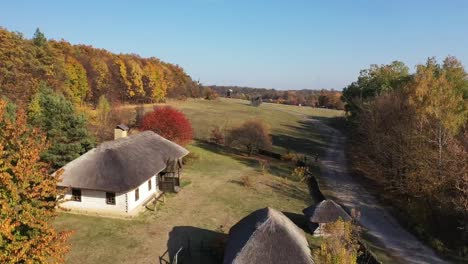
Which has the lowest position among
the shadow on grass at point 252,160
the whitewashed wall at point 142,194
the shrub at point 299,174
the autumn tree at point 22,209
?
the shadow on grass at point 252,160

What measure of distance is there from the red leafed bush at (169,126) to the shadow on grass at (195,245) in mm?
18507

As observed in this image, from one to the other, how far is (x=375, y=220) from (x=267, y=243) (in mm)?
13951

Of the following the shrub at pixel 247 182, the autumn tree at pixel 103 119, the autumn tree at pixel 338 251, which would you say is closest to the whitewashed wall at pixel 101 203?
the shrub at pixel 247 182

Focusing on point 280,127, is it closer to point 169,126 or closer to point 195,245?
point 169,126

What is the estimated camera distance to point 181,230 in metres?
23.0

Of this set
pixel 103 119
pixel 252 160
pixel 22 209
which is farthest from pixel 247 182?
pixel 22 209

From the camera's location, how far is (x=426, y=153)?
93.8 ft

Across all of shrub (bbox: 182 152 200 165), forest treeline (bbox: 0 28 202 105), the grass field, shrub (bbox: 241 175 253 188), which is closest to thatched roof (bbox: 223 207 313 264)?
the grass field

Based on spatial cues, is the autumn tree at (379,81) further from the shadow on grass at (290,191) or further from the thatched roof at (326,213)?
the thatched roof at (326,213)

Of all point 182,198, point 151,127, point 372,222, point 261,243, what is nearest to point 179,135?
point 151,127

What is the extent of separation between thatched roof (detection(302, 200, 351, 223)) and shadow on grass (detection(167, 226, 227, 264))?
Result: 18.3 ft

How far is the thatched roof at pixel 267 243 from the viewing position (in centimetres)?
1611

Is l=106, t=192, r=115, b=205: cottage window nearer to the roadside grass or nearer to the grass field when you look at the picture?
the grass field

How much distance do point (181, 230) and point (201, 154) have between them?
24163 mm
